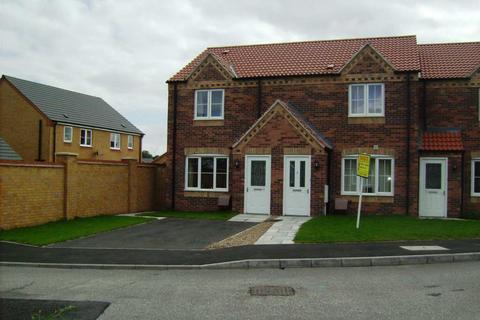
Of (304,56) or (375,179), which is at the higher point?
(304,56)

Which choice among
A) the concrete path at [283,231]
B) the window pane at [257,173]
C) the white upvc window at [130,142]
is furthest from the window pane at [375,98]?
the white upvc window at [130,142]

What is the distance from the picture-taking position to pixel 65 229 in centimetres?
1611

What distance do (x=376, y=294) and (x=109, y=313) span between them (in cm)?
401

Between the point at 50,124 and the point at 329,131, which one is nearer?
the point at 329,131

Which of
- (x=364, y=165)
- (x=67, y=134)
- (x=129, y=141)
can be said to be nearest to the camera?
(x=364, y=165)

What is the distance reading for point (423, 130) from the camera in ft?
71.7

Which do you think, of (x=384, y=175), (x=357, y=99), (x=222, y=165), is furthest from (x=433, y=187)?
(x=222, y=165)

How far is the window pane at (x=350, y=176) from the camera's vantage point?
21.1 m

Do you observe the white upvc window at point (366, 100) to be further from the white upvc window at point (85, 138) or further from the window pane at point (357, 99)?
the white upvc window at point (85, 138)

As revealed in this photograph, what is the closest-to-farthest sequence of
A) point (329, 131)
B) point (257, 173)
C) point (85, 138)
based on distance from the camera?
point (257, 173) < point (329, 131) < point (85, 138)

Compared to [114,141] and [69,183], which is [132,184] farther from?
[114,141]

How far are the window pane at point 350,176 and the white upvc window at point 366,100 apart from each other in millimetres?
2040

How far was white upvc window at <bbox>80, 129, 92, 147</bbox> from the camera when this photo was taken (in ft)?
142

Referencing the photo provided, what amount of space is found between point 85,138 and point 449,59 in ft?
102
